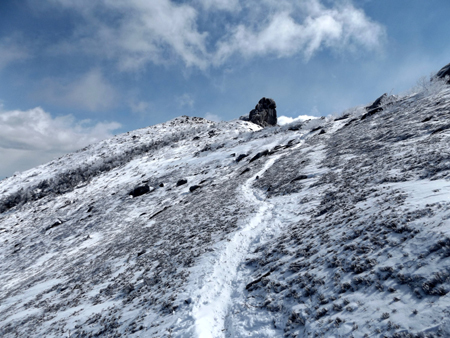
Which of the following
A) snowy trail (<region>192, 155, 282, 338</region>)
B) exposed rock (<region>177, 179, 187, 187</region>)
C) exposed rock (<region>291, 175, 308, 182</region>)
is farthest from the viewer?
exposed rock (<region>177, 179, 187, 187</region>)

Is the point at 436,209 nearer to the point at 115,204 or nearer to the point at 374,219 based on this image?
the point at 374,219

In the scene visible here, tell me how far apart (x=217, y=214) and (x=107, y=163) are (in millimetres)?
47588

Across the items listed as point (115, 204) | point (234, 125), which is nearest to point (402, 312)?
point (115, 204)

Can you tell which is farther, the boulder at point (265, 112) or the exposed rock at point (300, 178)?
the boulder at point (265, 112)

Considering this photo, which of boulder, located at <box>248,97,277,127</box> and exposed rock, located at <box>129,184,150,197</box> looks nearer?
exposed rock, located at <box>129,184,150,197</box>

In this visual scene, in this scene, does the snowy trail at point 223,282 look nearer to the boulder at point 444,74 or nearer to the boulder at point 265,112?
the boulder at point 444,74

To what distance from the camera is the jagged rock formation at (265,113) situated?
77.4m

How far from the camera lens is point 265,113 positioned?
7894 cm

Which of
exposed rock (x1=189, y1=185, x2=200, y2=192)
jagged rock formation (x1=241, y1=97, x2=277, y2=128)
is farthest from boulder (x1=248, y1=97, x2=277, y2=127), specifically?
exposed rock (x1=189, y1=185, x2=200, y2=192)

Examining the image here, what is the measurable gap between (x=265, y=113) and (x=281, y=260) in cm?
7558

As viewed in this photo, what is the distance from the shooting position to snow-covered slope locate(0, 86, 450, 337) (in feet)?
16.6

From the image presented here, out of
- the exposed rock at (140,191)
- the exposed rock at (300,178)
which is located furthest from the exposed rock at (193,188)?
the exposed rock at (300,178)

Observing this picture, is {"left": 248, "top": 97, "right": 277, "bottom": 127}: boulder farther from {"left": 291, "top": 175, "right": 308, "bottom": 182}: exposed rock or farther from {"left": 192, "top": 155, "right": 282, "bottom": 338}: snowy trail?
{"left": 192, "top": 155, "right": 282, "bottom": 338}: snowy trail

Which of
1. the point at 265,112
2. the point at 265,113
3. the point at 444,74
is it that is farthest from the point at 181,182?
the point at 265,112
